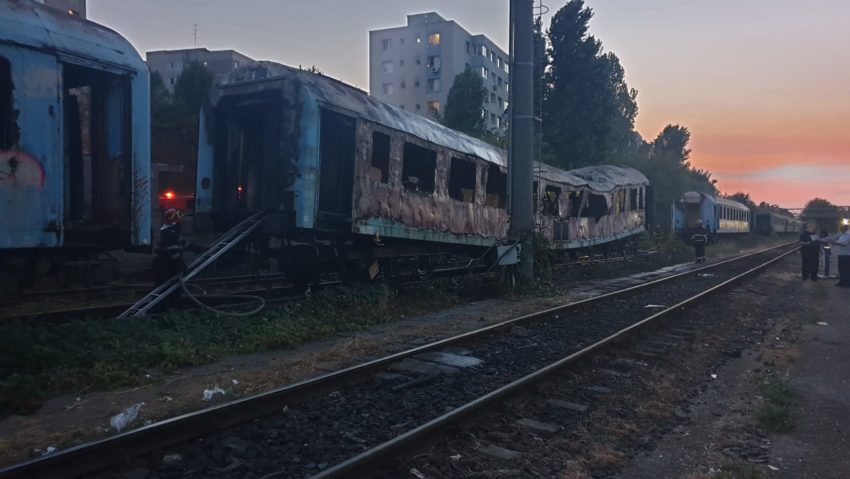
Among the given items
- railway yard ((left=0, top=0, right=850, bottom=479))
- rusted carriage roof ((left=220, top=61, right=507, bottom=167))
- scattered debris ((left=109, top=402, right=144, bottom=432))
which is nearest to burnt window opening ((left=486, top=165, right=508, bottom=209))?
railway yard ((left=0, top=0, right=850, bottom=479))

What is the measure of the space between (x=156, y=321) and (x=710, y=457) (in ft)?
21.2

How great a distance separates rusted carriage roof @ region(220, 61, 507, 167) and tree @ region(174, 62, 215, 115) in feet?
77.5

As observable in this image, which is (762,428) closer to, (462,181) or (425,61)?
(462,181)

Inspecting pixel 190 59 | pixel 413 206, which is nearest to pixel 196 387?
pixel 413 206

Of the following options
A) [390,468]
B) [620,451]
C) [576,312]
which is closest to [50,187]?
[390,468]

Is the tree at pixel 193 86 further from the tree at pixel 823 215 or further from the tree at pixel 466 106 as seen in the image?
the tree at pixel 823 215

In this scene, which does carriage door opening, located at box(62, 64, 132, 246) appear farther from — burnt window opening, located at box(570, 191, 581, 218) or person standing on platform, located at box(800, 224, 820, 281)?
person standing on platform, located at box(800, 224, 820, 281)

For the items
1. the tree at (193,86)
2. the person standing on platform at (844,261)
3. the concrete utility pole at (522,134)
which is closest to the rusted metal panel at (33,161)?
the concrete utility pole at (522,134)

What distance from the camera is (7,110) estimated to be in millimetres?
6609

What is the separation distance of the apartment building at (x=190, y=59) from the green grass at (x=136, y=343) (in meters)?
52.3

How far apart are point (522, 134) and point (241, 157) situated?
650cm

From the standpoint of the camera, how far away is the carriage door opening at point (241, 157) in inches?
410

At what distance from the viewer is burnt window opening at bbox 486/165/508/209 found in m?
15.2

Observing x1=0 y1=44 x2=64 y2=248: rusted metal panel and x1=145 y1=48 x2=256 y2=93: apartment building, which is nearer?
x1=0 y1=44 x2=64 y2=248: rusted metal panel
